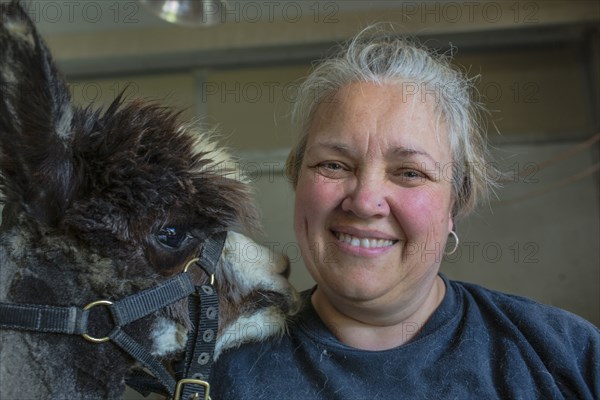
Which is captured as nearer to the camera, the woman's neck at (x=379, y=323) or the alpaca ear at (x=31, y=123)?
the alpaca ear at (x=31, y=123)

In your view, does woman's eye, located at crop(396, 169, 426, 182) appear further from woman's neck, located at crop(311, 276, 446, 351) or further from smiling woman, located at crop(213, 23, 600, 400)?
woman's neck, located at crop(311, 276, 446, 351)

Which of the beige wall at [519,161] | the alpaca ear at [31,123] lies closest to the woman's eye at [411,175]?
the alpaca ear at [31,123]

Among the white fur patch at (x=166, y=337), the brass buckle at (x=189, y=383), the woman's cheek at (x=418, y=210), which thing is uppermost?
the woman's cheek at (x=418, y=210)

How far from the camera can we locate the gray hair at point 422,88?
123 centimetres

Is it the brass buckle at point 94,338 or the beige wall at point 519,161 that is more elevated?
the brass buckle at point 94,338

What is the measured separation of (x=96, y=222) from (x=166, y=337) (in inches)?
10.3

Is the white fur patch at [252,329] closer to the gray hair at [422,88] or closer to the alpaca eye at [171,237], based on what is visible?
the alpaca eye at [171,237]

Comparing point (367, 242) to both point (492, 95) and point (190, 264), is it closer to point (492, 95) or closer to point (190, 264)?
point (190, 264)

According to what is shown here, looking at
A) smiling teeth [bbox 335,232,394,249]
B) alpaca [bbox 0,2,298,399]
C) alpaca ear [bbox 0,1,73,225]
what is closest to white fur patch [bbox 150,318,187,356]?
alpaca [bbox 0,2,298,399]

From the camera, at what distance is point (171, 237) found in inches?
43.5

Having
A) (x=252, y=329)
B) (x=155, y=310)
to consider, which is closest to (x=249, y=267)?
(x=252, y=329)

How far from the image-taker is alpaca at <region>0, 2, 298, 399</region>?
3.04 ft

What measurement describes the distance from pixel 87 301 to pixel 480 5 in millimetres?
3198

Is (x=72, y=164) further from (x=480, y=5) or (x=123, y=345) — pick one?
(x=480, y=5)
